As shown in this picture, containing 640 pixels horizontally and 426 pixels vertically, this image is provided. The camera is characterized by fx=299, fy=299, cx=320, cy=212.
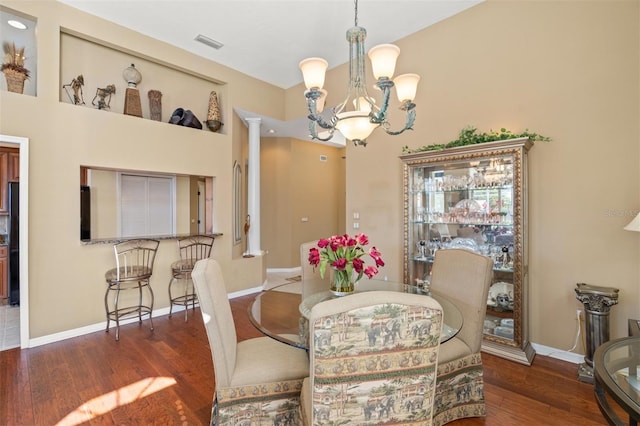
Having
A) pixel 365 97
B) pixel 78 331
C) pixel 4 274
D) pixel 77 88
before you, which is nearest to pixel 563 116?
pixel 365 97

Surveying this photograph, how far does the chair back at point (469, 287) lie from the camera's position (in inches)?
80.6

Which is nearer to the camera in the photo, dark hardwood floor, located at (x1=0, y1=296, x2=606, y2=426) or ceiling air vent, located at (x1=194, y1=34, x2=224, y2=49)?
dark hardwood floor, located at (x1=0, y1=296, x2=606, y2=426)

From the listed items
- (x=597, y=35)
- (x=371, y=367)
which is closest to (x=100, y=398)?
(x=371, y=367)

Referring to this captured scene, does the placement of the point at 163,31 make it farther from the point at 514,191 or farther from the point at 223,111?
the point at 514,191

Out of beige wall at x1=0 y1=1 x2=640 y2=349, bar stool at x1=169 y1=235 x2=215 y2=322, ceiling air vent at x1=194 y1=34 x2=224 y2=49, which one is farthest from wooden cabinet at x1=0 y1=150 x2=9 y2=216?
ceiling air vent at x1=194 y1=34 x2=224 y2=49

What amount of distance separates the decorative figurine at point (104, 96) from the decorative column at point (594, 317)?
5.53 m

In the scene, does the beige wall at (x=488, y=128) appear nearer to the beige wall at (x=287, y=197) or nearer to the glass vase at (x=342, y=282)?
the glass vase at (x=342, y=282)

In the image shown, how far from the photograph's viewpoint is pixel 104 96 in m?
3.82

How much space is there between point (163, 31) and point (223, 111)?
1.32 metres

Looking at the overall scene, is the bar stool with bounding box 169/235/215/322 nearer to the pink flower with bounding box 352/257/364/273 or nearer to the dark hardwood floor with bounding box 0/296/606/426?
the dark hardwood floor with bounding box 0/296/606/426

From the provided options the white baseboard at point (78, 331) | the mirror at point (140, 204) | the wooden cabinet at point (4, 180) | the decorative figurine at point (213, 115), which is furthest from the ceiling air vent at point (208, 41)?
the white baseboard at point (78, 331)

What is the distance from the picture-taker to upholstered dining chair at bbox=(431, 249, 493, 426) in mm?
1925

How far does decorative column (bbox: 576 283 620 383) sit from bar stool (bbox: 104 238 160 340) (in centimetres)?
443

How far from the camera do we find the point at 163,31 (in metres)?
3.94
